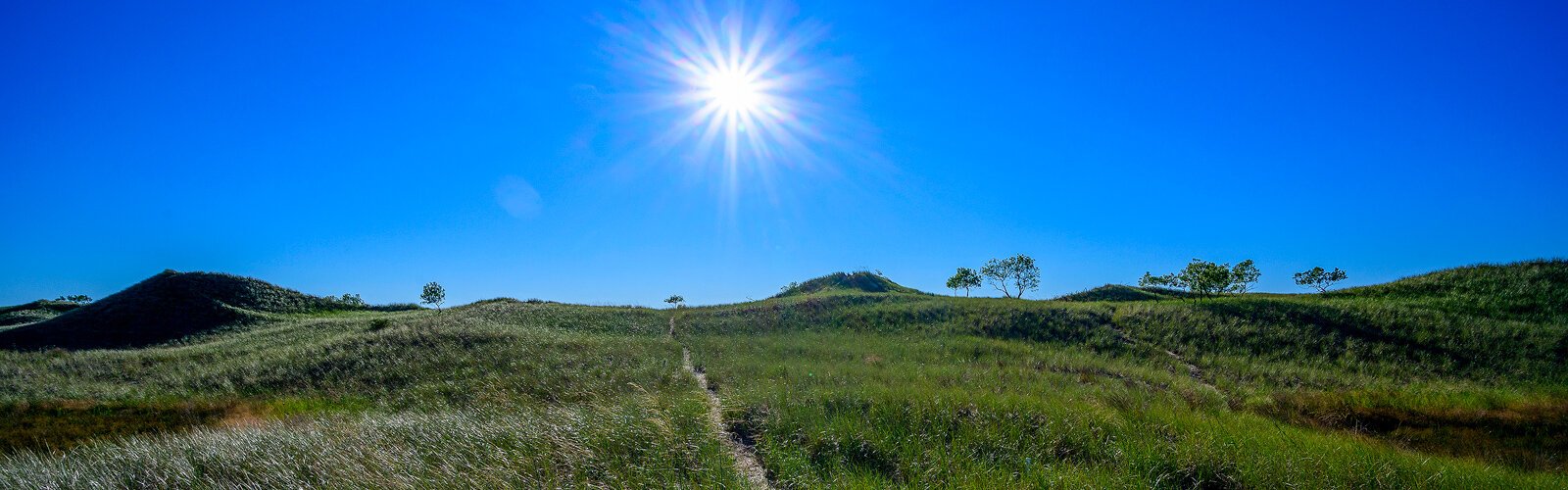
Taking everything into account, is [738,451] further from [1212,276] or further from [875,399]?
[1212,276]

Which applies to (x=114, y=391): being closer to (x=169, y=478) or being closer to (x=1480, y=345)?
(x=169, y=478)

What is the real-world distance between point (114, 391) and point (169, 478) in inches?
764

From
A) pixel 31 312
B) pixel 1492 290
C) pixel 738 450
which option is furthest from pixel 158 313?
pixel 1492 290

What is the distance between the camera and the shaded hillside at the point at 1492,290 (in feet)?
86.0

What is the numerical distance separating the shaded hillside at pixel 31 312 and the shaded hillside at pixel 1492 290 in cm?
10210

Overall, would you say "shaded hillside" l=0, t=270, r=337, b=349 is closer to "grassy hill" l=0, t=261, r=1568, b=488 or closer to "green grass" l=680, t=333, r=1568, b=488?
"grassy hill" l=0, t=261, r=1568, b=488

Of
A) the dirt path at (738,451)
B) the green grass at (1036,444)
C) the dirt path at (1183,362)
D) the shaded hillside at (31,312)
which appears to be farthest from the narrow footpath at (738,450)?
the shaded hillside at (31,312)

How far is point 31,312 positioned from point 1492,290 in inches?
4734

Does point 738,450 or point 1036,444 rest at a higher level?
point 1036,444

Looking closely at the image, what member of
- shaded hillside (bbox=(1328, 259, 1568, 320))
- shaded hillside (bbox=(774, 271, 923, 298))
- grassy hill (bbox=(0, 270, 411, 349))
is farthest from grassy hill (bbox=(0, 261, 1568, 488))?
shaded hillside (bbox=(774, 271, 923, 298))

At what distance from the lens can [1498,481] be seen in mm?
6000

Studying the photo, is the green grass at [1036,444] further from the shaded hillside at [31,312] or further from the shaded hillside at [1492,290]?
the shaded hillside at [31,312]

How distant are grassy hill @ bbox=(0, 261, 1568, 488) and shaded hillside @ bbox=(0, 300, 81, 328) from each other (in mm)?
28294

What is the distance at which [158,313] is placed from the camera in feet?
132
